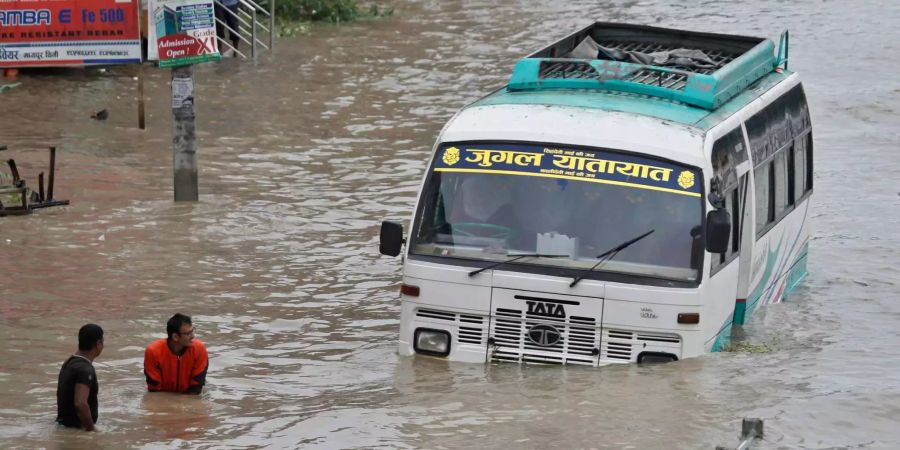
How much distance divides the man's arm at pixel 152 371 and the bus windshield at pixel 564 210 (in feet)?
6.51

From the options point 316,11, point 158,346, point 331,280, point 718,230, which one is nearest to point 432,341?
point 158,346

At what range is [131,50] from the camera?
19.6m

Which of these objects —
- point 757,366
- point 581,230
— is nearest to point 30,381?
point 581,230

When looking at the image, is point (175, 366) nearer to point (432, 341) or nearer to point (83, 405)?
point (83, 405)

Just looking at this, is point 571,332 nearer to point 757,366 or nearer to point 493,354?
point 493,354

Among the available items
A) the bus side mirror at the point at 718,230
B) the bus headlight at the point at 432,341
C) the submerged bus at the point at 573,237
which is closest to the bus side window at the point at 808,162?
the submerged bus at the point at 573,237

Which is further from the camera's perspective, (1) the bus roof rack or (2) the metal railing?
(2) the metal railing

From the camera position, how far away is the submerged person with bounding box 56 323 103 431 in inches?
385

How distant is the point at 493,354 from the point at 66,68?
16.1 meters

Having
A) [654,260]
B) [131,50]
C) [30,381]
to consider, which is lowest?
[30,381]

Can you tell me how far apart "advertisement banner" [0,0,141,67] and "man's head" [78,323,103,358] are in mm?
10276

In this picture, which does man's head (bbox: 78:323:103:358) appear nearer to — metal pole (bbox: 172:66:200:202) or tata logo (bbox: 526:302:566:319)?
tata logo (bbox: 526:302:566:319)

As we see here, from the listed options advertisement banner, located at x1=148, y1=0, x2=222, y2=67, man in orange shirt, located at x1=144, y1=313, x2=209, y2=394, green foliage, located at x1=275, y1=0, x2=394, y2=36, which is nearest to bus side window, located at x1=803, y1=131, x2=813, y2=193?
advertisement banner, located at x1=148, y1=0, x2=222, y2=67

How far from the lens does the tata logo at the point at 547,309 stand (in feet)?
35.6
